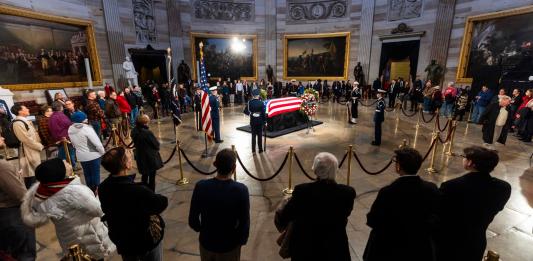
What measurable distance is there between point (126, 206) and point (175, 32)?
1804 cm


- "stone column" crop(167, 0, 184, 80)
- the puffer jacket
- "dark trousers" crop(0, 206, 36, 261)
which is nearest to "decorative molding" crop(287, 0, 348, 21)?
"stone column" crop(167, 0, 184, 80)

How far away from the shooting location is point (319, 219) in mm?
2098

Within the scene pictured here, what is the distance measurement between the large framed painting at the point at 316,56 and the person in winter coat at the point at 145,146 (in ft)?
57.9

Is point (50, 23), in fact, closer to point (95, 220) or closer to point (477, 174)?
point (95, 220)

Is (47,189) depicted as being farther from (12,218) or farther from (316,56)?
(316,56)

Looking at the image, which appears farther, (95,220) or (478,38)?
(478,38)

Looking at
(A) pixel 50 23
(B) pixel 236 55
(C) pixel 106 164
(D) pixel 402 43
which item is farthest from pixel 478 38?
(A) pixel 50 23

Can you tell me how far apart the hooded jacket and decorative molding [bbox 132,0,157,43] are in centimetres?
1299

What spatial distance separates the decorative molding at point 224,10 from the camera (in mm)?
18875

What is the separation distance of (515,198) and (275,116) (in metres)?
6.93

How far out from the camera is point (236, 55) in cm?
2055

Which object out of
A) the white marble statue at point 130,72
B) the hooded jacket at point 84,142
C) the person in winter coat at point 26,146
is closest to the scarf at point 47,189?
the hooded jacket at point 84,142

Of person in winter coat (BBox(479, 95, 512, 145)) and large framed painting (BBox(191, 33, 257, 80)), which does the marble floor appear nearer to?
person in winter coat (BBox(479, 95, 512, 145))

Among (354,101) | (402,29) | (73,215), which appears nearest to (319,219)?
(73,215)
